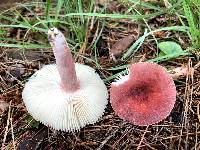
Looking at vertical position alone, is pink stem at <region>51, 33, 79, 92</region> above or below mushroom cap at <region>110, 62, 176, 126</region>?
above

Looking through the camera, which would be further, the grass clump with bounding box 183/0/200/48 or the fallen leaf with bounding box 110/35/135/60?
the fallen leaf with bounding box 110/35/135/60

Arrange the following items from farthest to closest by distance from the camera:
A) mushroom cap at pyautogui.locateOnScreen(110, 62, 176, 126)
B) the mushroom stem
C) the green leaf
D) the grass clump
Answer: the green leaf → the grass clump → mushroom cap at pyautogui.locateOnScreen(110, 62, 176, 126) → the mushroom stem

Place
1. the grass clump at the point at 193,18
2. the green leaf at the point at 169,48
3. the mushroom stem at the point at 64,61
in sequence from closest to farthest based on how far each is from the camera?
the mushroom stem at the point at 64,61
the grass clump at the point at 193,18
the green leaf at the point at 169,48

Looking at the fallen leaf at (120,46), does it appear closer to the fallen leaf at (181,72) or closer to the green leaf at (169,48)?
the green leaf at (169,48)

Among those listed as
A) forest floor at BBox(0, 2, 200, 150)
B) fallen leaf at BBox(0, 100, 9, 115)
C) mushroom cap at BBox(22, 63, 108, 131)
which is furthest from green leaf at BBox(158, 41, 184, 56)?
fallen leaf at BBox(0, 100, 9, 115)

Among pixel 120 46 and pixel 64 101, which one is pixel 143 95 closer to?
pixel 64 101

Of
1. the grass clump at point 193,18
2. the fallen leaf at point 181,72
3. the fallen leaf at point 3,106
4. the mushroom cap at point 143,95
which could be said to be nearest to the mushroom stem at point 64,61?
the mushroom cap at point 143,95

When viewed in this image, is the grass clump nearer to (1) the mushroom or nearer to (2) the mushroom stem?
(1) the mushroom

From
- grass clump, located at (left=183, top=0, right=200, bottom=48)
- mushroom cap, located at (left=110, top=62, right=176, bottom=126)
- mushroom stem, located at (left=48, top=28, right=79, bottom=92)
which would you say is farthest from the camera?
grass clump, located at (left=183, top=0, right=200, bottom=48)

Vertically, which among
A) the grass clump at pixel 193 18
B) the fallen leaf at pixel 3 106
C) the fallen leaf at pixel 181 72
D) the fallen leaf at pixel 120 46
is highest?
the grass clump at pixel 193 18
